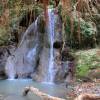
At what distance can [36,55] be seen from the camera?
14188mm

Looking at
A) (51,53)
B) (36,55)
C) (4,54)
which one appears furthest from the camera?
(4,54)

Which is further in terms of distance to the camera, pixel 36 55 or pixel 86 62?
pixel 36 55

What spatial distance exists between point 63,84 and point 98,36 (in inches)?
131

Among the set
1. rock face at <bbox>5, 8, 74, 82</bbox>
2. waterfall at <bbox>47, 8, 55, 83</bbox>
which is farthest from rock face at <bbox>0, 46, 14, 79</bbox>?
waterfall at <bbox>47, 8, 55, 83</bbox>

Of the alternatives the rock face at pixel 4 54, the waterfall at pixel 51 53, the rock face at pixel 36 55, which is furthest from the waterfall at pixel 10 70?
the waterfall at pixel 51 53

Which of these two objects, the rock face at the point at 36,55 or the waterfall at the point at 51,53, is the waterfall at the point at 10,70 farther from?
the waterfall at the point at 51,53

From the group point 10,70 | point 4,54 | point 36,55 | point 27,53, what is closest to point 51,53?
point 36,55

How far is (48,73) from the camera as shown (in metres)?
13.4

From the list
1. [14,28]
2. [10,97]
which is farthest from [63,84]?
[14,28]

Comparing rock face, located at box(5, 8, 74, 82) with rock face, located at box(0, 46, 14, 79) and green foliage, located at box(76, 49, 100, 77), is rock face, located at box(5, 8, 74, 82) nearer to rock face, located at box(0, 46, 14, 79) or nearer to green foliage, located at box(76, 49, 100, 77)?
rock face, located at box(0, 46, 14, 79)

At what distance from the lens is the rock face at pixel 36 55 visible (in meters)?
13.4

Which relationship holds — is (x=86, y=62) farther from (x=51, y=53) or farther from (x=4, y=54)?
(x=4, y=54)

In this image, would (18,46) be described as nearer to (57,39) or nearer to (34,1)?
(57,39)

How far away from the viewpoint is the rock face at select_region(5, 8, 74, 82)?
13359mm
